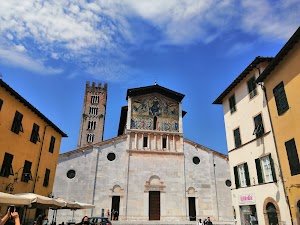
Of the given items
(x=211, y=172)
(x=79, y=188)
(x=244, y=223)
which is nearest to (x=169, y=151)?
(x=211, y=172)

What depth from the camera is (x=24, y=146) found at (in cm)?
1703

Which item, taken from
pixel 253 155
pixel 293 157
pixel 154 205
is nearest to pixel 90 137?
pixel 154 205

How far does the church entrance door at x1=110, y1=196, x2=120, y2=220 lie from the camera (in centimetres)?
2567

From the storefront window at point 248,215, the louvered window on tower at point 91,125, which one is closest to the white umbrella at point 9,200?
the storefront window at point 248,215

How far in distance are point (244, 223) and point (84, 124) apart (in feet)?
189

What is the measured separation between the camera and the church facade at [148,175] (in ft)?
86.5

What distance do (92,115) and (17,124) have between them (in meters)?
54.0

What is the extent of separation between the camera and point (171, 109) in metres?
32.7

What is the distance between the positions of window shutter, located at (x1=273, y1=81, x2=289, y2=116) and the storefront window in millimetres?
6673

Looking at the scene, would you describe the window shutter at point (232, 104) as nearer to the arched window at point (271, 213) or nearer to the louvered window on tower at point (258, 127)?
the louvered window on tower at point (258, 127)

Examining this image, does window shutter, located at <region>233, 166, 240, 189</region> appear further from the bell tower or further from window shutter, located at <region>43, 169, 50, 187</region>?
the bell tower

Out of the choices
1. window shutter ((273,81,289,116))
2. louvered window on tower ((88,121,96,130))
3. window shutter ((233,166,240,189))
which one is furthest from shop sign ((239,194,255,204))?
louvered window on tower ((88,121,96,130))

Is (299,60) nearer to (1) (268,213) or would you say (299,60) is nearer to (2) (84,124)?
(1) (268,213)

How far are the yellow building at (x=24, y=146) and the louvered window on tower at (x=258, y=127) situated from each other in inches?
630
